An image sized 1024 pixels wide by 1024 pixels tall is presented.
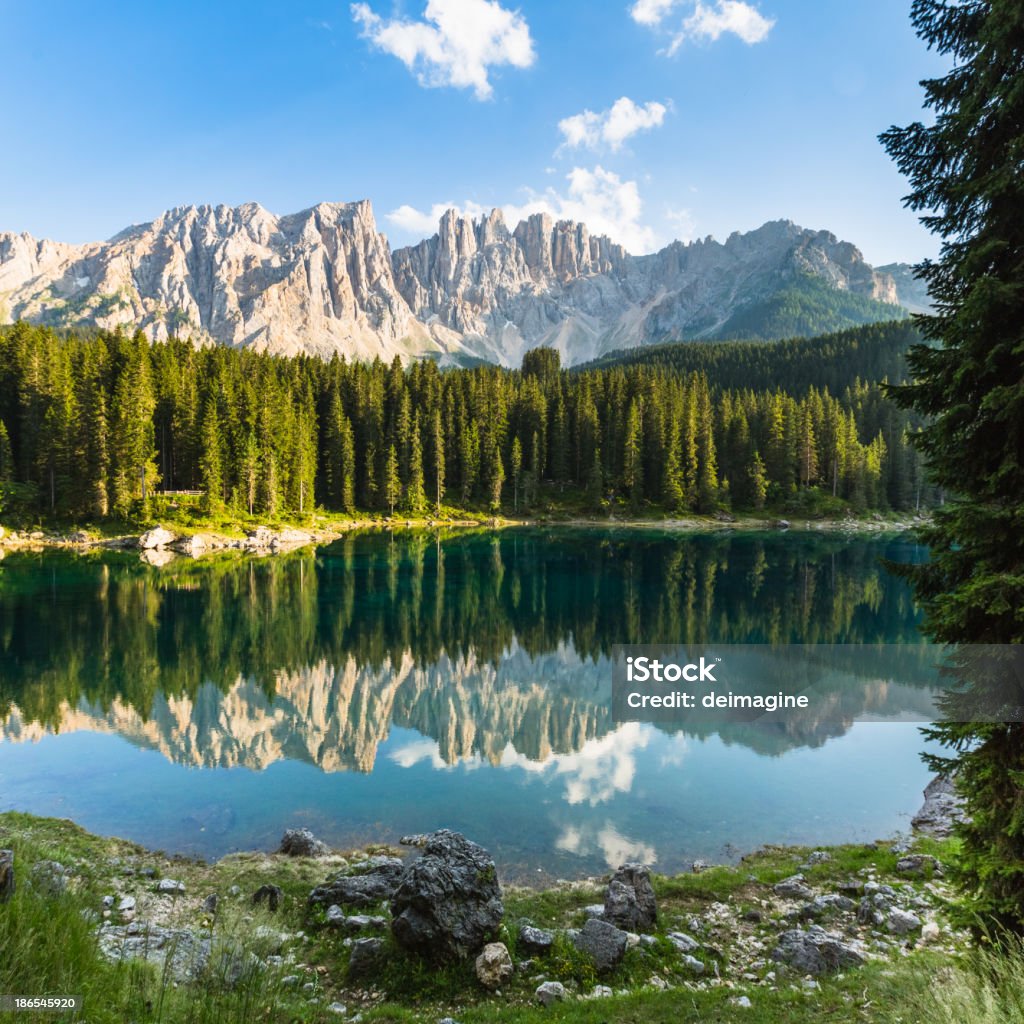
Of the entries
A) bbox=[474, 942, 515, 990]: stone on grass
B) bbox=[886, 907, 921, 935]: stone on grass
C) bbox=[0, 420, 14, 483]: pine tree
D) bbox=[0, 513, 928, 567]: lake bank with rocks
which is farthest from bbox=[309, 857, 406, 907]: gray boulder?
bbox=[0, 420, 14, 483]: pine tree

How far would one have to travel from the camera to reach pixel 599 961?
33.1ft

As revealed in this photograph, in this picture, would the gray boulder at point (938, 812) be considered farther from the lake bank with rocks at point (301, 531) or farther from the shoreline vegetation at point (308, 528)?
the lake bank with rocks at point (301, 531)

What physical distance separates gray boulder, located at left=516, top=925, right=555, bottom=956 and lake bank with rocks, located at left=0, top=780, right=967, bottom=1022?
2 centimetres

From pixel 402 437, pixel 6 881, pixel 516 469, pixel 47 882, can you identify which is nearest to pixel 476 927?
pixel 47 882

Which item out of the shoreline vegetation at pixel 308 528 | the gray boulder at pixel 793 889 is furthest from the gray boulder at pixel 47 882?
the shoreline vegetation at pixel 308 528

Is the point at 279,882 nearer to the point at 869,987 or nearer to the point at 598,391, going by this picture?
the point at 869,987

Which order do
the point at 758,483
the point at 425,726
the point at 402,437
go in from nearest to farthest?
the point at 425,726 → the point at 758,483 → the point at 402,437

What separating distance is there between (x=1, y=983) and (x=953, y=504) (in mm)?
11545

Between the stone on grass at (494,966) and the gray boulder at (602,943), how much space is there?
133 cm

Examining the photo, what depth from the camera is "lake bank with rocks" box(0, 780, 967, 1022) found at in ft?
28.1

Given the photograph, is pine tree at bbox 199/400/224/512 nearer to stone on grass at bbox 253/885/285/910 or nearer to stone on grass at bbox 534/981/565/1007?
stone on grass at bbox 253/885/285/910

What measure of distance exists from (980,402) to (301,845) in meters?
16.8

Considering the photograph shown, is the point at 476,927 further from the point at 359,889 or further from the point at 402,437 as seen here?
the point at 402,437

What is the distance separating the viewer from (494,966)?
969 centimetres
